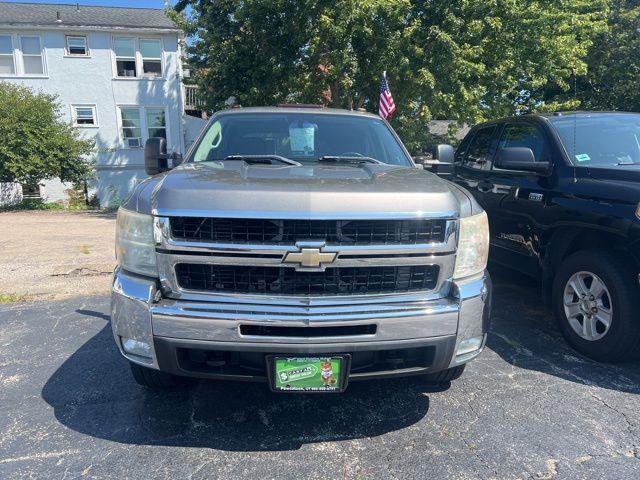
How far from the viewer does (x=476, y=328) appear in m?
2.57

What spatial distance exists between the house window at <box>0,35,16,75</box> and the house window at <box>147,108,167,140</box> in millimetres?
6075

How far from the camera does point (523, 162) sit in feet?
13.9

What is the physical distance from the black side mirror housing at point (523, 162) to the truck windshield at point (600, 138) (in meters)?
0.25

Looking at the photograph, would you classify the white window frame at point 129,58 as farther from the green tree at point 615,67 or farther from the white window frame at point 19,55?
the green tree at point 615,67

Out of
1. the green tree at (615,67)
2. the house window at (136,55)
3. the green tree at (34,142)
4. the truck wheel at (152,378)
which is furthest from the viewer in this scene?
the house window at (136,55)

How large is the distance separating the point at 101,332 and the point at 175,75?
65.8ft

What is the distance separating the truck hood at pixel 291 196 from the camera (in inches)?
90.9

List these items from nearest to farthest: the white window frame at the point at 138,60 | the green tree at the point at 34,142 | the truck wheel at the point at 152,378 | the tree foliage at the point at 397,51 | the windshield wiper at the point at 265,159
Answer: the truck wheel at the point at 152,378
the windshield wiper at the point at 265,159
the tree foliage at the point at 397,51
the green tree at the point at 34,142
the white window frame at the point at 138,60

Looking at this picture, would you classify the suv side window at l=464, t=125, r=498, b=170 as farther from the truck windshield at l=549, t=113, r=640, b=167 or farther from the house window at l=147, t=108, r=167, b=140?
the house window at l=147, t=108, r=167, b=140

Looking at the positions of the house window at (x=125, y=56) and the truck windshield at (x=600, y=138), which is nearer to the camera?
the truck windshield at (x=600, y=138)

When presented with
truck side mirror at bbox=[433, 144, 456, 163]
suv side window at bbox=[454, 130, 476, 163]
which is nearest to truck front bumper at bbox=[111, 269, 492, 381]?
truck side mirror at bbox=[433, 144, 456, 163]

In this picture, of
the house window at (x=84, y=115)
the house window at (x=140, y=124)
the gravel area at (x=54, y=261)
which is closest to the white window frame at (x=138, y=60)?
the house window at (x=140, y=124)

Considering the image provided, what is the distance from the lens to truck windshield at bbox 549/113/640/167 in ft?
13.5

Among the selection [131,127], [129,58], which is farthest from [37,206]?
[129,58]
